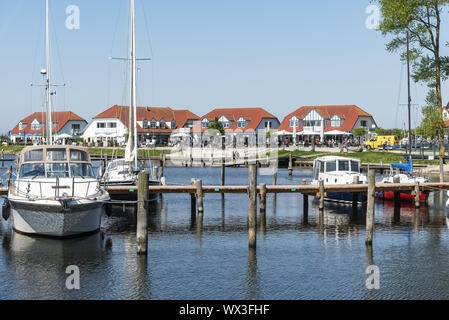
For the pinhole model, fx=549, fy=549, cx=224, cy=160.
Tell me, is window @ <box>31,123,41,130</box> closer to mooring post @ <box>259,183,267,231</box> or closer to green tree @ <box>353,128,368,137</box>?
green tree @ <box>353,128,368,137</box>

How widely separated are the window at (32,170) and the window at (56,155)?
0.56m

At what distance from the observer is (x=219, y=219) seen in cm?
3177

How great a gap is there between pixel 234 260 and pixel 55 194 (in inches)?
331

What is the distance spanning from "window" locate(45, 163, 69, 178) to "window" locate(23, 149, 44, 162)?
0.59m

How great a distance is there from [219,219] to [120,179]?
24.0 feet

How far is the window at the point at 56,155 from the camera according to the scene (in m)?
26.6

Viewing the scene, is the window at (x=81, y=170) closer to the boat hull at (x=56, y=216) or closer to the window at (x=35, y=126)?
the boat hull at (x=56, y=216)

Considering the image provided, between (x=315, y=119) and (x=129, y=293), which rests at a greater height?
(x=315, y=119)

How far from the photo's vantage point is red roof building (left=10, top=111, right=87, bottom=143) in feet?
398

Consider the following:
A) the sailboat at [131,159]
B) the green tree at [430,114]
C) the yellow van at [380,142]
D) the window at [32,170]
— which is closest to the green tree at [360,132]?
the yellow van at [380,142]

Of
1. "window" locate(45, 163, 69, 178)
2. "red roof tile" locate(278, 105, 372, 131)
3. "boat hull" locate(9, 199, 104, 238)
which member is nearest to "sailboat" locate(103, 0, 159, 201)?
"window" locate(45, 163, 69, 178)

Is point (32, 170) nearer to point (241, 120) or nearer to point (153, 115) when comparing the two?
point (153, 115)
